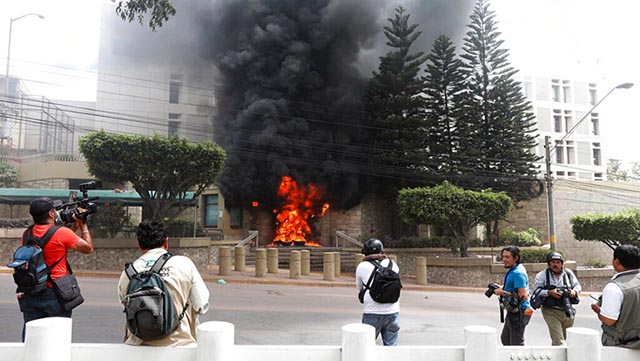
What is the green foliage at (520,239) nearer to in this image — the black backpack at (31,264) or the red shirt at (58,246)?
the red shirt at (58,246)

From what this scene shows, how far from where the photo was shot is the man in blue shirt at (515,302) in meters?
4.82

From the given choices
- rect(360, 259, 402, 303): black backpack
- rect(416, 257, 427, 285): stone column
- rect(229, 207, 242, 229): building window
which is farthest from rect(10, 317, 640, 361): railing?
rect(229, 207, 242, 229): building window

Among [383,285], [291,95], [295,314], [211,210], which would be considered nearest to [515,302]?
[383,285]

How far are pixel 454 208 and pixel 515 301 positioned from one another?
494 inches

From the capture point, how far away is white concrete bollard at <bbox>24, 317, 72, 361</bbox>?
2713 millimetres

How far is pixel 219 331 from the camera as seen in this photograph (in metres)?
2.84

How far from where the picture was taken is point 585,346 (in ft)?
10.3

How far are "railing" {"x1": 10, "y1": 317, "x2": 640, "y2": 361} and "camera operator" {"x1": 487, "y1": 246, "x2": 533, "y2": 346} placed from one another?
1.56 meters

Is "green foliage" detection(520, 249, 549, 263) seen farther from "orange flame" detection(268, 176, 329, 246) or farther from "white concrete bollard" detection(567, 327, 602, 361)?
"white concrete bollard" detection(567, 327, 602, 361)

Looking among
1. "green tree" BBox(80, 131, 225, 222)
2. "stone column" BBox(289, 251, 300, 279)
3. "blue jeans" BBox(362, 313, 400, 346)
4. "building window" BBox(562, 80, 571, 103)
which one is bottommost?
"stone column" BBox(289, 251, 300, 279)

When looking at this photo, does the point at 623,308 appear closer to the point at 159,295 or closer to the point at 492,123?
the point at 159,295

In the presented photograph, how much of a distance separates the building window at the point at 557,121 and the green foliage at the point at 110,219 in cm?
3898

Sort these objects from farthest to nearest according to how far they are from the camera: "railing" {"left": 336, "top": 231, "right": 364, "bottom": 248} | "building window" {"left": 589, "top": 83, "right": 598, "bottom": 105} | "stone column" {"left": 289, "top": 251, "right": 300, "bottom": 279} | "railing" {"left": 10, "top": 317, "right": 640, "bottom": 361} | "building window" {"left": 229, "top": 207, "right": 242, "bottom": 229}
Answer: "building window" {"left": 589, "top": 83, "right": 598, "bottom": 105} → "building window" {"left": 229, "top": 207, "right": 242, "bottom": 229} → "railing" {"left": 336, "top": 231, "right": 364, "bottom": 248} → "stone column" {"left": 289, "top": 251, "right": 300, "bottom": 279} → "railing" {"left": 10, "top": 317, "right": 640, "bottom": 361}

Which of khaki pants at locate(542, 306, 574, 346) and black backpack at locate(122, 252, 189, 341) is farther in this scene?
khaki pants at locate(542, 306, 574, 346)
